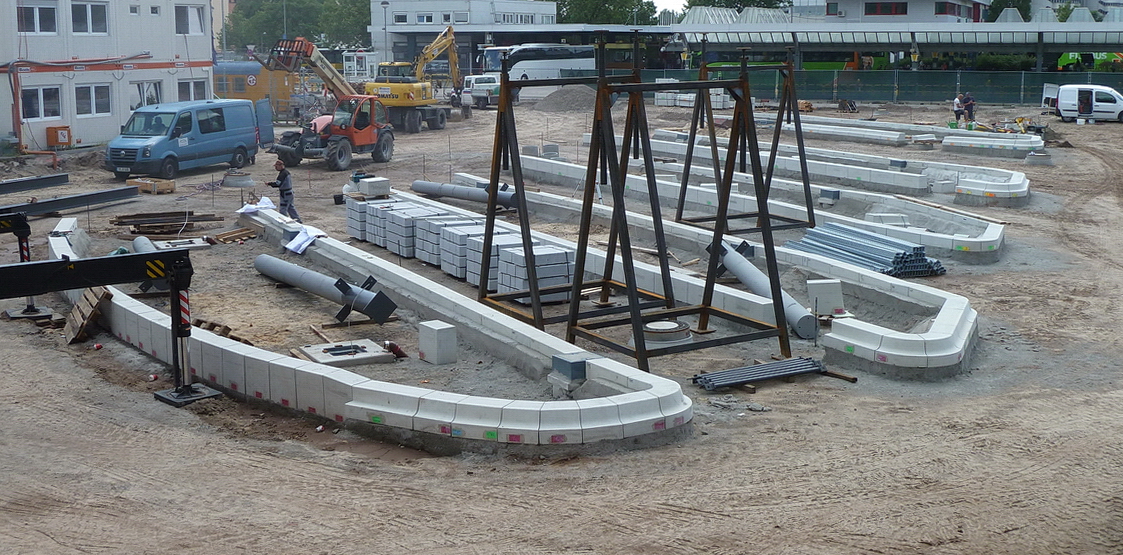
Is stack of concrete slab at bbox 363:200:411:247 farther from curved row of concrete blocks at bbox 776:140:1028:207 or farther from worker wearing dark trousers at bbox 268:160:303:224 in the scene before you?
curved row of concrete blocks at bbox 776:140:1028:207

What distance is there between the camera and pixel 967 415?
9.98m

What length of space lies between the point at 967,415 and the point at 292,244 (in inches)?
442

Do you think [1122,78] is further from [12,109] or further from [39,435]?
[39,435]

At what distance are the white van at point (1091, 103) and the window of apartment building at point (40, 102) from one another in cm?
3336

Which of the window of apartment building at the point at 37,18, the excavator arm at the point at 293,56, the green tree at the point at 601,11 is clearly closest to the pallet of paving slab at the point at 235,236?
the window of apartment building at the point at 37,18

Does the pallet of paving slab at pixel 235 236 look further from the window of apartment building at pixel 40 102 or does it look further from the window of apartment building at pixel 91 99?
the window of apartment building at pixel 91 99

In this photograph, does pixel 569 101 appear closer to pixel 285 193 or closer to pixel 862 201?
pixel 862 201

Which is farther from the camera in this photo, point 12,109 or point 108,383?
point 12,109

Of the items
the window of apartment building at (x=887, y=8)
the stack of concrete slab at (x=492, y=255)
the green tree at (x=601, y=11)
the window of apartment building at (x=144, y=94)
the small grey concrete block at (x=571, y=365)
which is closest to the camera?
the small grey concrete block at (x=571, y=365)

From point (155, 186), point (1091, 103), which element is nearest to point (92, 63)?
point (155, 186)

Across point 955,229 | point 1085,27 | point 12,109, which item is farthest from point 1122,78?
point 12,109

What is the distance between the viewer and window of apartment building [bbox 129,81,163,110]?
3506 cm

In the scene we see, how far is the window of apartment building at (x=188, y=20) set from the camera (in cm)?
3672

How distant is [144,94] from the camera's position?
1403 inches
